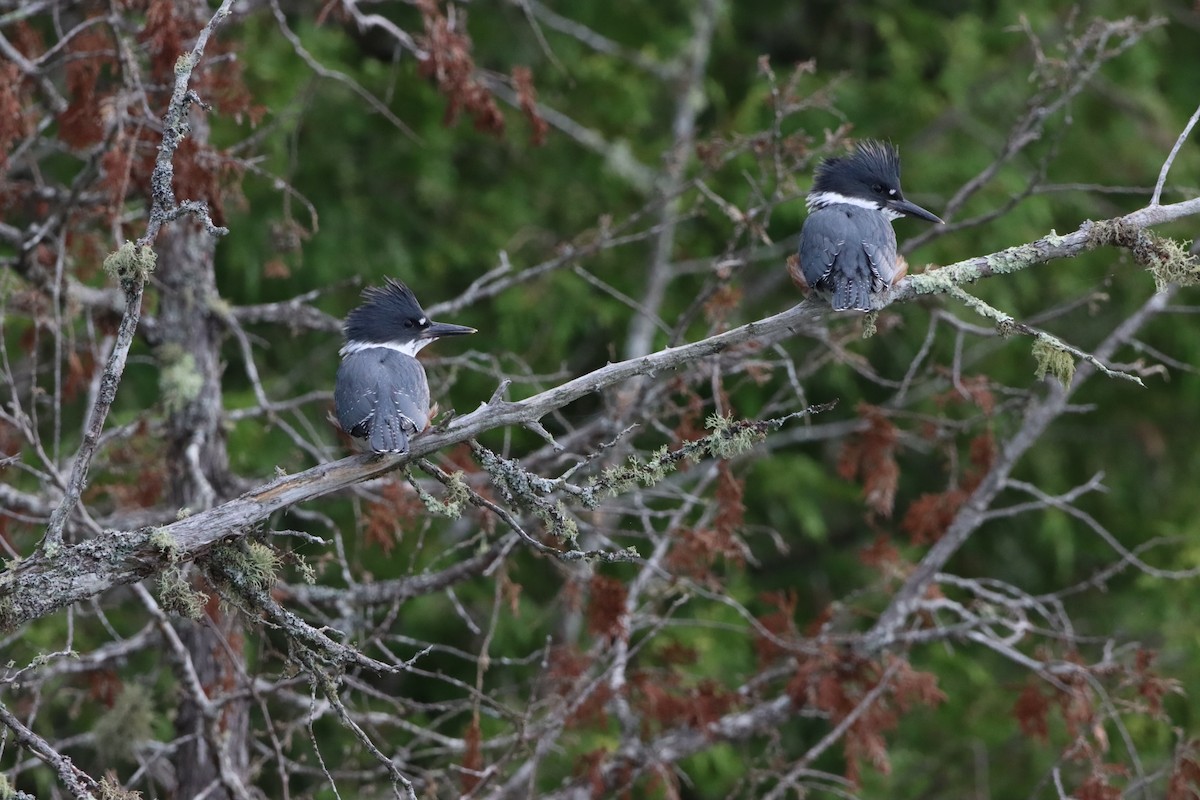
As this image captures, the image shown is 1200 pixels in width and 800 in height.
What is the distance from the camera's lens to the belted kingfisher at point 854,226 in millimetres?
3457

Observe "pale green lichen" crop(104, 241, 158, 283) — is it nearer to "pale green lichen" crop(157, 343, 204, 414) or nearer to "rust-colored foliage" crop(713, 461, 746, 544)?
"pale green lichen" crop(157, 343, 204, 414)

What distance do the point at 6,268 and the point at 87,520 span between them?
105 cm

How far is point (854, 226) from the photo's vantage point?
371 centimetres

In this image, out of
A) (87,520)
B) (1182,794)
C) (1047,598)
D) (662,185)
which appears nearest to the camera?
(87,520)

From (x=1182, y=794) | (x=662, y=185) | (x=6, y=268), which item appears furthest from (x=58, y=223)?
(x=1182, y=794)

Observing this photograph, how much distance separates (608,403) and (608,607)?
0.70 m

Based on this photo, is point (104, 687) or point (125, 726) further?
point (104, 687)

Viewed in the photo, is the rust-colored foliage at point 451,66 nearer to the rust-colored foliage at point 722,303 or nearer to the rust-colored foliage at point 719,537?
the rust-colored foliage at point 722,303

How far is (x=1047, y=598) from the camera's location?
4.62 metres

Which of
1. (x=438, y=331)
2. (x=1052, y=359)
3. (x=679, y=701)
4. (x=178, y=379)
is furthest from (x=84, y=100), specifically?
(x=1052, y=359)

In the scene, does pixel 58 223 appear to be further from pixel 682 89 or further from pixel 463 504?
pixel 682 89

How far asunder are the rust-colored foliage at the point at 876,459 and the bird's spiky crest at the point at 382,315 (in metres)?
1.57

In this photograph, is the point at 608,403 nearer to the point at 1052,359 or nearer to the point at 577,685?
the point at 577,685

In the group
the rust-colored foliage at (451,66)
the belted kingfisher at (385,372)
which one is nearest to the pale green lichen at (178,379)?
the belted kingfisher at (385,372)
